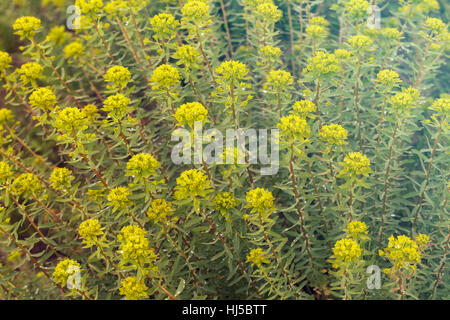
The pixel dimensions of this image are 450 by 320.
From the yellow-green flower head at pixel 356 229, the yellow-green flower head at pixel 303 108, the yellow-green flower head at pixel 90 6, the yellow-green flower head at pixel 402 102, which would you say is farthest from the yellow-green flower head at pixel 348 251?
the yellow-green flower head at pixel 90 6

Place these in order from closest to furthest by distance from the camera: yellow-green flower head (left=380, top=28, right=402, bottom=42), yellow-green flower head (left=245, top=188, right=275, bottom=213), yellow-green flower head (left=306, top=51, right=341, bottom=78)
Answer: yellow-green flower head (left=245, top=188, right=275, bottom=213) < yellow-green flower head (left=306, top=51, right=341, bottom=78) < yellow-green flower head (left=380, top=28, right=402, bottom=42)

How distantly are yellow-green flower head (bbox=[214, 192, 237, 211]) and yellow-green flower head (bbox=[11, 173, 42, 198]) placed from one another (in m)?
1.27

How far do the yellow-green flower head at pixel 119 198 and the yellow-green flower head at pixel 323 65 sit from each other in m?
1.43

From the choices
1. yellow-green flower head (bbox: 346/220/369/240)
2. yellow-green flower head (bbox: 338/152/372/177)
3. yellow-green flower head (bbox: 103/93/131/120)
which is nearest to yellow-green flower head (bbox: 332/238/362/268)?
yellow-green flower head (bbox: 346/220/369/240)

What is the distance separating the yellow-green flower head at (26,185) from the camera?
102 inches

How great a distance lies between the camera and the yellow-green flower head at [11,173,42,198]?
2.60 m

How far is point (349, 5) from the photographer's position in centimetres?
290

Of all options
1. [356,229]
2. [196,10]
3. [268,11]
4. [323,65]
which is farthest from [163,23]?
[356,229]

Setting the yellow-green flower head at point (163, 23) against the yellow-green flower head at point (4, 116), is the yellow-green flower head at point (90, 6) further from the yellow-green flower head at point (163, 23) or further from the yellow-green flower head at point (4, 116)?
the yellow-green flower head at point (4, 116)

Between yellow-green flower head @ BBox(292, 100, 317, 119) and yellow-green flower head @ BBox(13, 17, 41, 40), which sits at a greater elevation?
yellow-green flower head @ BBox(13, 17, 41, 40)

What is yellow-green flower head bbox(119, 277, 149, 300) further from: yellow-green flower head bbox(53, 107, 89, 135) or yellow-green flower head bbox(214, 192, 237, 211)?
yellow-green flower head bbox(53, 107, 89, 135)
